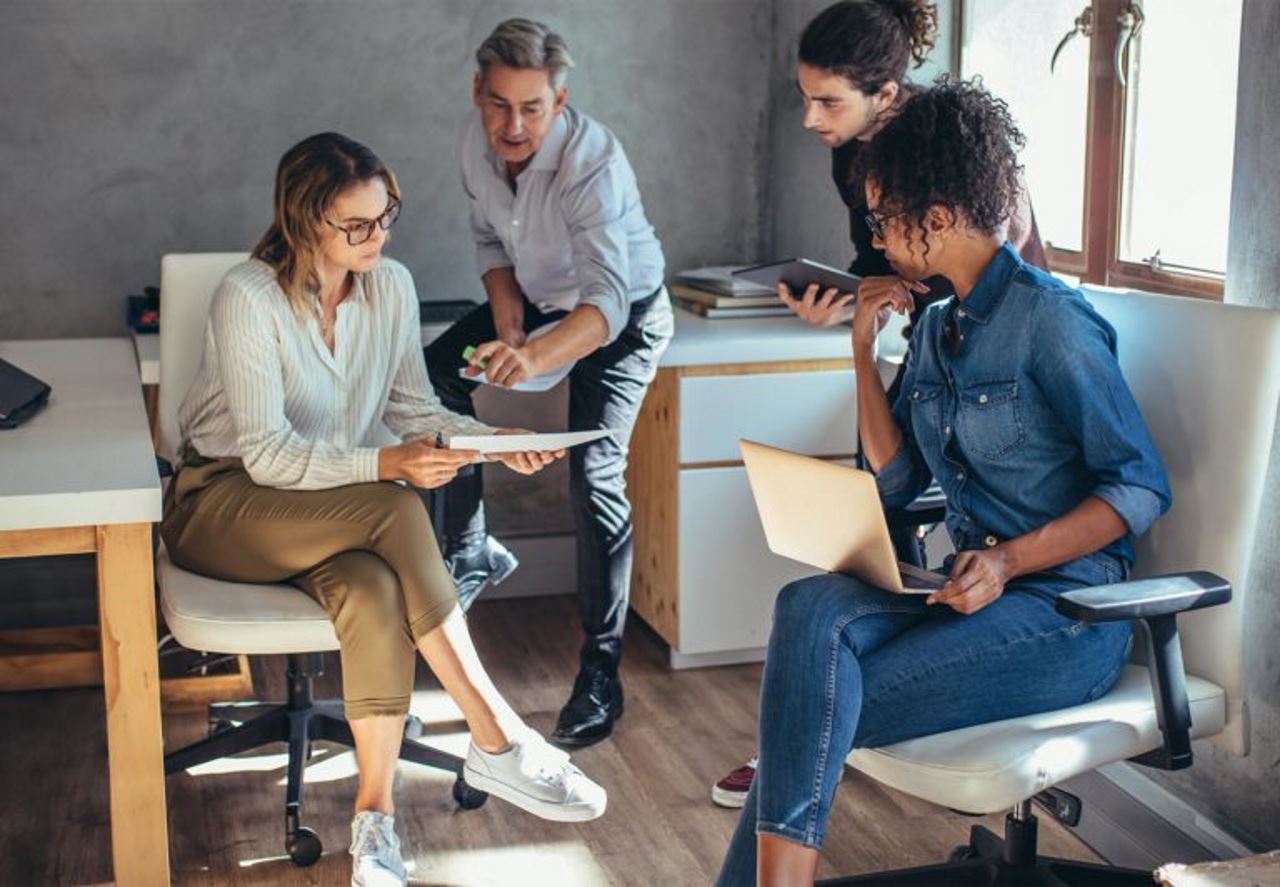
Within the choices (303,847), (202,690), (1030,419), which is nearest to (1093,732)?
(1030,419)

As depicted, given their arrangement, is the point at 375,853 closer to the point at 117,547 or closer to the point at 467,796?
the point at 467,796

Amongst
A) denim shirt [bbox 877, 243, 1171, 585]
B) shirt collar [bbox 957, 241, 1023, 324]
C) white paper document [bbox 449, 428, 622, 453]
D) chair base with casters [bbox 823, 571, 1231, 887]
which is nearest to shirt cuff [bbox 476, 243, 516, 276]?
white paper document [bbox 449, 428, 622, 453]

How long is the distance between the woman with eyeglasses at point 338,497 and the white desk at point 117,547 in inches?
6.9

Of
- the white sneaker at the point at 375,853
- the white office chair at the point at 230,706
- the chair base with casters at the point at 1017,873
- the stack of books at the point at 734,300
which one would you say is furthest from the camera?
the stack of books at the point at 734,300

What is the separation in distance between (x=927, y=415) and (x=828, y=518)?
0.92ft

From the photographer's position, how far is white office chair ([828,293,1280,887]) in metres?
2.03

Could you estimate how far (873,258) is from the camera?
9.36 ft

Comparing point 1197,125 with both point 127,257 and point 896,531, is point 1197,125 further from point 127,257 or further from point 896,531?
point 127,257

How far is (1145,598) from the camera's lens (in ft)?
6.53

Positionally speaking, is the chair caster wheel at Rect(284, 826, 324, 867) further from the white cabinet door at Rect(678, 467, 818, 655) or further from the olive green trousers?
the white cabinet door at Rect(678, 467, 818, 655)

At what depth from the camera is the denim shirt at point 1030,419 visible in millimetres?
2135

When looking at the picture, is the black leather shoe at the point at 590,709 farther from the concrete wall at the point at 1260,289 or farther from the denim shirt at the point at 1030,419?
the concrete wall at the point at 1260,289

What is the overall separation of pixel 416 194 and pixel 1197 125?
1956mm

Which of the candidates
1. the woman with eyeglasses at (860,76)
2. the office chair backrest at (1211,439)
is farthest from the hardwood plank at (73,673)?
the office chair backrest at (1211,439)
